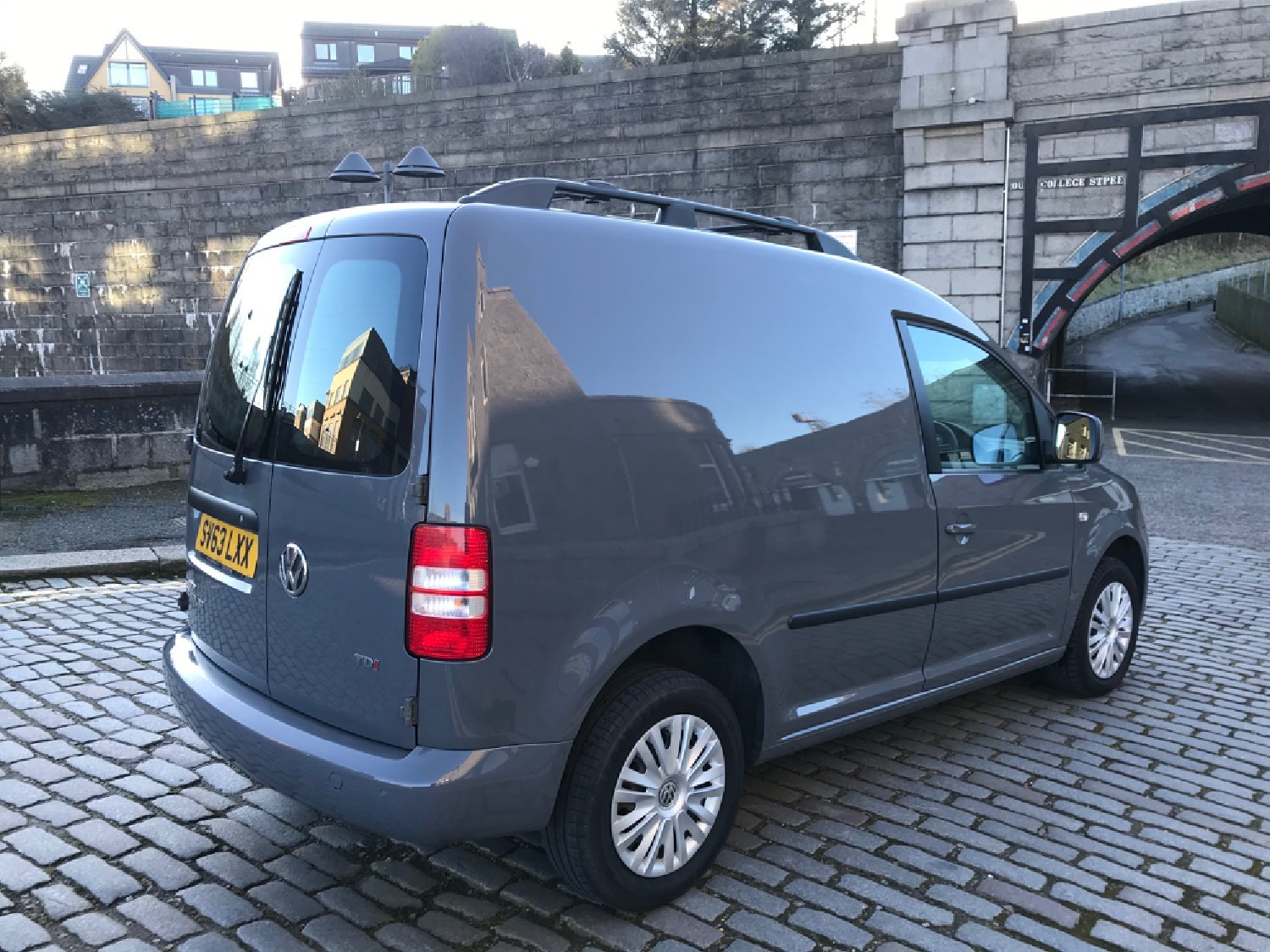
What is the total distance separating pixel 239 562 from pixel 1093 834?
2.82m

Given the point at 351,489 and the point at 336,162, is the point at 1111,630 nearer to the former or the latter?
the point at 351,489

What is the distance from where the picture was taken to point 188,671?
324 centimetres

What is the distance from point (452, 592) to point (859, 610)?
1.54m

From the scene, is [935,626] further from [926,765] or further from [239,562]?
[239,562]

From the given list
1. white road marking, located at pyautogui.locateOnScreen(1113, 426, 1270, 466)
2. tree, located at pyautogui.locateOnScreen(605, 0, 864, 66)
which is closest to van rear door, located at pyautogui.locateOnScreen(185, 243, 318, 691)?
white road marking, located at pyautogui.locateOnScreen(1113, 426, 1270, 466)

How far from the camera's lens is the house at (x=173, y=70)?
78.7 metres

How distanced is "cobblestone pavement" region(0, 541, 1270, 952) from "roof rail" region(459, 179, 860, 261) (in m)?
1.91

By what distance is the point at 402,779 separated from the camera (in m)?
2.49

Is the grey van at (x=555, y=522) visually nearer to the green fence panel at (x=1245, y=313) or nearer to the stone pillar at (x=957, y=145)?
the stone pillar at (x=957, y=145)

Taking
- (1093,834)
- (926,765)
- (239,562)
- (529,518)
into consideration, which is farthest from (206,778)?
(1093,834)

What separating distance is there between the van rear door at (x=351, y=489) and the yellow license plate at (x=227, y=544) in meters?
0.13

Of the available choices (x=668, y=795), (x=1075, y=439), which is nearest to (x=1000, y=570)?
(x=1075, y=439)

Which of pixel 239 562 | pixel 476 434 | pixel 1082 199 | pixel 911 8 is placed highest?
pixel 911 8

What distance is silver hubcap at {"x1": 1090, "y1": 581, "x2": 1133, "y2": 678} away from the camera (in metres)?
4.75
